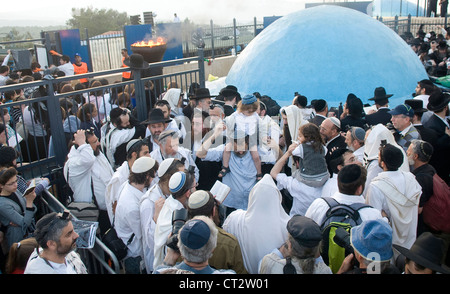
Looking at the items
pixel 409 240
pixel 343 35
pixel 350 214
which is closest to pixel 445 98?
pixel 409 240

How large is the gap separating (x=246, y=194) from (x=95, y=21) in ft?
184

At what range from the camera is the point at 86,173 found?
4645 mm

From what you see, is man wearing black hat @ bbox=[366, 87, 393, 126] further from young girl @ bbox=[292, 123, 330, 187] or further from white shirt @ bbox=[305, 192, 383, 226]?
white shirt @ bbox=[305, 192, 383, 226]

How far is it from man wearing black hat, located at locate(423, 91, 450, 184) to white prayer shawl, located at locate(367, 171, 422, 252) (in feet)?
6.60

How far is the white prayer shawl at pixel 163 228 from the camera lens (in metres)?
3.27

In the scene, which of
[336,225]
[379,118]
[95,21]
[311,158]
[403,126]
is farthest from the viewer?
[95,21]

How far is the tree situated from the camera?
53.5 metres

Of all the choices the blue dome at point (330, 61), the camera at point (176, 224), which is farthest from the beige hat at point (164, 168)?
the blue dome at point (330, 61)

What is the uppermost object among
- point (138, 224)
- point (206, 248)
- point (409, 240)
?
point (206, 248)

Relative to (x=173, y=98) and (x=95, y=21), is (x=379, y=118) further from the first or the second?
(x=95, y=21)

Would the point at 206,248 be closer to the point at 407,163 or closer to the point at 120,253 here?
the point at 120,253

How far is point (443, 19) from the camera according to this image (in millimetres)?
21641

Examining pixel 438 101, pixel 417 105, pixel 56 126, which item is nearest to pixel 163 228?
pixel 56 126
